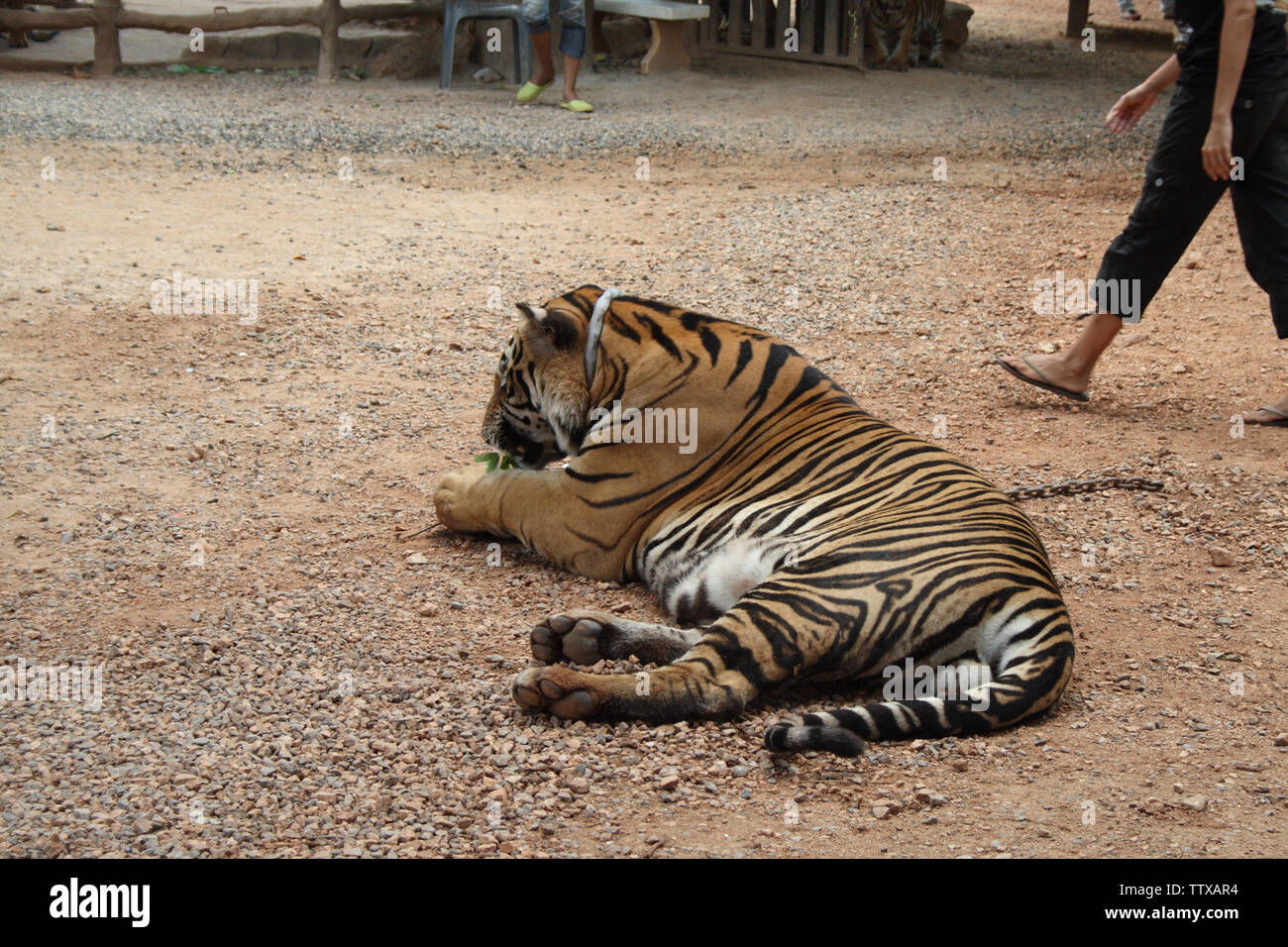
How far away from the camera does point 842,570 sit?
3754 millimetres

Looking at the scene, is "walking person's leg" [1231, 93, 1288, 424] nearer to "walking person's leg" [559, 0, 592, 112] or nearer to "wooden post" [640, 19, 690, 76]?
"walking person's leg" [559, 0, 592, 112]

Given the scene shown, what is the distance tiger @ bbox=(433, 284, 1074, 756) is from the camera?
355 centimetres

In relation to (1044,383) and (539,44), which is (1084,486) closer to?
(1044,383)

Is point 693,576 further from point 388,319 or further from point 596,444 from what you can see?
point 388,319

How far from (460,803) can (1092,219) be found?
7.76m

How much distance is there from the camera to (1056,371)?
6.50m

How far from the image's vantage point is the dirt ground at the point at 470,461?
318cm

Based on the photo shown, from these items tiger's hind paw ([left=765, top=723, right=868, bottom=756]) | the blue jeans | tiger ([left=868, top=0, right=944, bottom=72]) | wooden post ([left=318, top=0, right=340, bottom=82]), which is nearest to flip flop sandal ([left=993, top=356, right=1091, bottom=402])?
tiger's hind paw ([left=765, top=723, right=868, bottom=756])

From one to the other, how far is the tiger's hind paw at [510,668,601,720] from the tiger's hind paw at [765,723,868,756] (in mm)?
534

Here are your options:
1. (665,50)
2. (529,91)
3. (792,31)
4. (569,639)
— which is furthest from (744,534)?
(792,31)

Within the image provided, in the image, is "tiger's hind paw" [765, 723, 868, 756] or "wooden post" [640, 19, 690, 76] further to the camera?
"wooden post" [640, 19, 690, 76]

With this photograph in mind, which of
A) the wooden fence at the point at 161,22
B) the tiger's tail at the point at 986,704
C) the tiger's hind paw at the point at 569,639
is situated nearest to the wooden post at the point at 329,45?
the wooden fence at the point at 161,22

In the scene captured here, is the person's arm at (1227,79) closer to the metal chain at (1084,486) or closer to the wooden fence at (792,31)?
the metal chain at (1084,486)

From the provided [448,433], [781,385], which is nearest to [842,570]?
[781,385]
